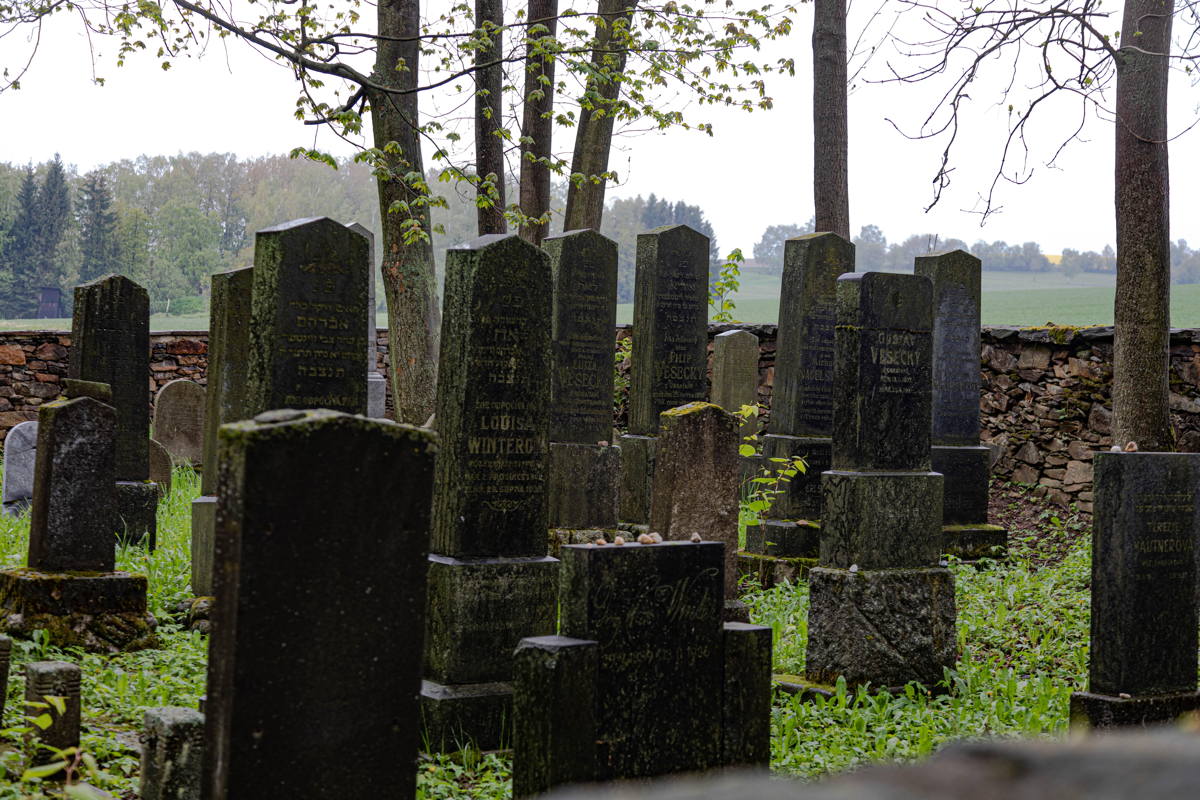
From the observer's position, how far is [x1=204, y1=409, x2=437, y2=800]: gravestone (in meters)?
3.33

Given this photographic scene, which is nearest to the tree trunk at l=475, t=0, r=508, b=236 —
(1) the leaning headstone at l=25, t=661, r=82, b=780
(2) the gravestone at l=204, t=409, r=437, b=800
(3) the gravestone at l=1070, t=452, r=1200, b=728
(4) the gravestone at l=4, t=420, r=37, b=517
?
(4) the gravestone at l=4, t=420, r=37, b=517

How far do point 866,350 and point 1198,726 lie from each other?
6.30m

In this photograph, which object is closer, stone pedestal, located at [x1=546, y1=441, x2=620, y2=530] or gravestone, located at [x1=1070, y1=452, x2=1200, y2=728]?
gravestone, located at [x1=1070, y1=452, x2=1200, y2=728]

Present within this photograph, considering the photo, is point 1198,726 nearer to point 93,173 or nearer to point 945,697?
point 945,697

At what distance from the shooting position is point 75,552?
7.59 metres

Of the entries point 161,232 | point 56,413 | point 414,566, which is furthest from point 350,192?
point 414,566

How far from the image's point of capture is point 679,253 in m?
11.4

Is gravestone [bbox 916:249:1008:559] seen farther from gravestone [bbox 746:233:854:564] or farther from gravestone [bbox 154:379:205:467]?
gravestone [bbox 154:379:205:467]

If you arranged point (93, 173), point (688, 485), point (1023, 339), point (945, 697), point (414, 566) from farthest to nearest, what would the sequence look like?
point (93, 173) < point (1023, 339) < point (688, 485) < point (945, 697) < point (414, 566)

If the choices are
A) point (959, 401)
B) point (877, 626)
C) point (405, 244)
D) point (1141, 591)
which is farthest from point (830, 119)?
point (1141, 591)

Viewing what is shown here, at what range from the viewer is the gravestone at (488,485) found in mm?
6328

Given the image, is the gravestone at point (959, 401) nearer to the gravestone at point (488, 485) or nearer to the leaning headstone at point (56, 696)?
the gravestone at point (488, 485)

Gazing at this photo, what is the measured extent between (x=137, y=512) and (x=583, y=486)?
388 cm

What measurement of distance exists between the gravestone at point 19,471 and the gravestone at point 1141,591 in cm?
1068
